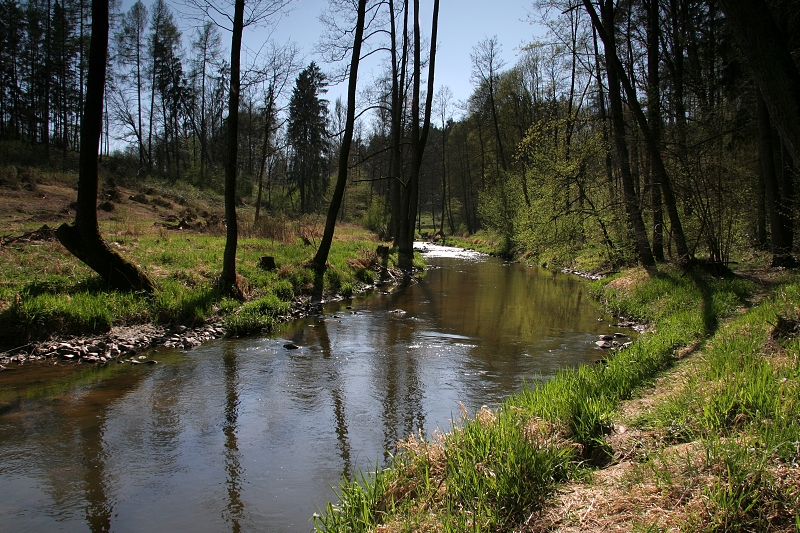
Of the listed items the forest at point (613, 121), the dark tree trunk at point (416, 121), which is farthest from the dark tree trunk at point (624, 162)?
the dark tree trunk at point (416, 121)

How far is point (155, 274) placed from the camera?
1134cm

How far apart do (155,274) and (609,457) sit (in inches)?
415

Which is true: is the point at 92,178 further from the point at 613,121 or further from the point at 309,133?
the point at 309,133

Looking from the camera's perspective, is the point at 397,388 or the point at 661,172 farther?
the point at 661,172

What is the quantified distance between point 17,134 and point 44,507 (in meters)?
49.8

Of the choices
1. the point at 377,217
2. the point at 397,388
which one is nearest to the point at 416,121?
the point at 397,388

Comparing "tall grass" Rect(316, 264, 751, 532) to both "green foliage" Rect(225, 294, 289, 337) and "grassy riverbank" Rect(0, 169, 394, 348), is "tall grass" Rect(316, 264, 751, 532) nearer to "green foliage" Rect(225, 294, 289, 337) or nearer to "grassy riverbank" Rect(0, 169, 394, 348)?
"green foliage" Rect(225, 294, 289, 337)

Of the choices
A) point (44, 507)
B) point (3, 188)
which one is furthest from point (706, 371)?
point (3, 188)

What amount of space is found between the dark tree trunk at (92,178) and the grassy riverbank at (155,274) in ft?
1.48

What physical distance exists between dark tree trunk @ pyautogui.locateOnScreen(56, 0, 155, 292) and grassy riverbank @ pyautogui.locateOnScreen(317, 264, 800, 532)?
819 cm

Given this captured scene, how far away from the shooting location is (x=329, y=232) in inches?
619

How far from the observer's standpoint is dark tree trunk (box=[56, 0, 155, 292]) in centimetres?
954

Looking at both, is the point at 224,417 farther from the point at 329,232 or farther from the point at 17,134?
the point at 17,134

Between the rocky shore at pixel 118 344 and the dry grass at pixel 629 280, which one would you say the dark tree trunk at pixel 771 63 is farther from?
the dry grass at pixel 629 280
